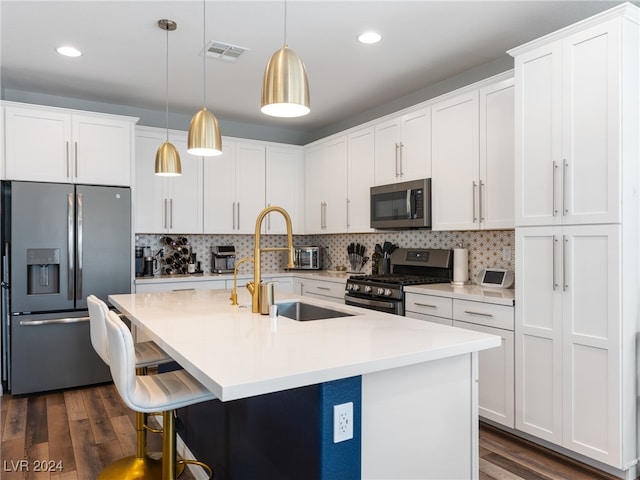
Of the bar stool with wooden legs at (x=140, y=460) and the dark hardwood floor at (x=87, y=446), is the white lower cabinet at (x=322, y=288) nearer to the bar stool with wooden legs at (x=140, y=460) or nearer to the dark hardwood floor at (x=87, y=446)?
the dark hardwood floor at (x=87, y=446)

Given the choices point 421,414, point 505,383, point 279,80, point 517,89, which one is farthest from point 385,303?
point 279,80

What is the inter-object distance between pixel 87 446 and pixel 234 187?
9.69 ft

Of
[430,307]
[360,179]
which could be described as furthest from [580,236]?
[360,179]

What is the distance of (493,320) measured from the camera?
2896 mm

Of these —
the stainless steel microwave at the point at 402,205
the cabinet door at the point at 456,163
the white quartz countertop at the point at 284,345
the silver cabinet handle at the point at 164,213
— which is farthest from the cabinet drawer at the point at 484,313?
the silver cabinet handle at the point at 164,213

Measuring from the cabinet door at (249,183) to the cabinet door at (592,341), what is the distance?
3.40m

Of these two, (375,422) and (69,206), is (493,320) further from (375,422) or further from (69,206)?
(69,206)

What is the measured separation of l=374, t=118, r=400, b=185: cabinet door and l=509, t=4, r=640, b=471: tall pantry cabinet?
1.39m

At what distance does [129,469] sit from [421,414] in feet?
5.39

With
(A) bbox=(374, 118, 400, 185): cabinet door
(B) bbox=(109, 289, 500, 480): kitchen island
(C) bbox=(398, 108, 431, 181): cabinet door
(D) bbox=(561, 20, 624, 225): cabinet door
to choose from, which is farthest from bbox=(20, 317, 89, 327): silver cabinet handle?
(D) bbox=(561, 20, 624, 225): cabinet door

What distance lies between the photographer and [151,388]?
5.88 feet

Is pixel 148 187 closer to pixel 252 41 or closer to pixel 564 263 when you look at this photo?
pixel 252 41

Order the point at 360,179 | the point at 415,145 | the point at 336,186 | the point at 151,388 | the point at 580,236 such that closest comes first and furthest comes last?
the point at 151,388
the point at 580,236
the point at 415,145
the point at 360,179
the point at 336,186

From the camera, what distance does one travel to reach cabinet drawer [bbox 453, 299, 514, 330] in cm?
282
